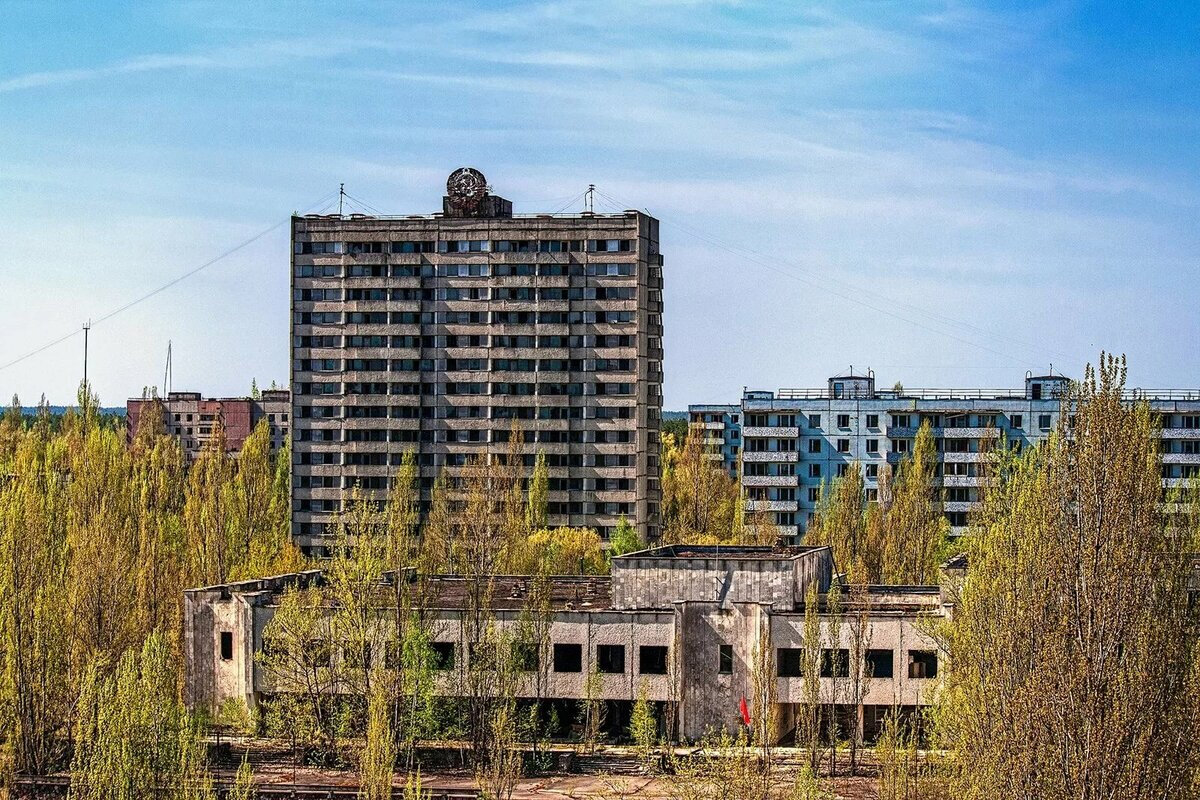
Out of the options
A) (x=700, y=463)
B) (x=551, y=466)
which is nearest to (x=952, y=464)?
(x=700, y=463)

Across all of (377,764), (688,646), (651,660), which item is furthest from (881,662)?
(377,764)

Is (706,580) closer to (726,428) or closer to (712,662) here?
(712,662)

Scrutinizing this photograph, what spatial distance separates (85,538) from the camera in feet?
198

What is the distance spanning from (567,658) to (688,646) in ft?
14.7

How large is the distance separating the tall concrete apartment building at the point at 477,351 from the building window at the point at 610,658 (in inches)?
1399

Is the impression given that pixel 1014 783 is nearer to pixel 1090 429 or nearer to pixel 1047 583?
pixel 1047 583

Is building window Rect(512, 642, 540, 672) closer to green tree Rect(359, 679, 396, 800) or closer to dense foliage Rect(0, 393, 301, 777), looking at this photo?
green tree Rect(359, 679, 396, 800)

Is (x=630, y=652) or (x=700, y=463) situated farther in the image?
(x=700, y=463)

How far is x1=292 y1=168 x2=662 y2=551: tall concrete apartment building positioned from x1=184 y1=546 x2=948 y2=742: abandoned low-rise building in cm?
3430

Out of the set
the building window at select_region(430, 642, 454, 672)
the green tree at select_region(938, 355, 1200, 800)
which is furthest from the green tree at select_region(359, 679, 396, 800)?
the green tree at select_region(938, 355, 1200, 800)

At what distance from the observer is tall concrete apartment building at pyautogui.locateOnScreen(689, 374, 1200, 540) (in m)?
92.1

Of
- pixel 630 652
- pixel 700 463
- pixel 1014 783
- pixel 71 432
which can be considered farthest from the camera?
pixel 71 432

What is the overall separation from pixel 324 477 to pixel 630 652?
143ft

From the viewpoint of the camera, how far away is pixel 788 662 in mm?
52031
